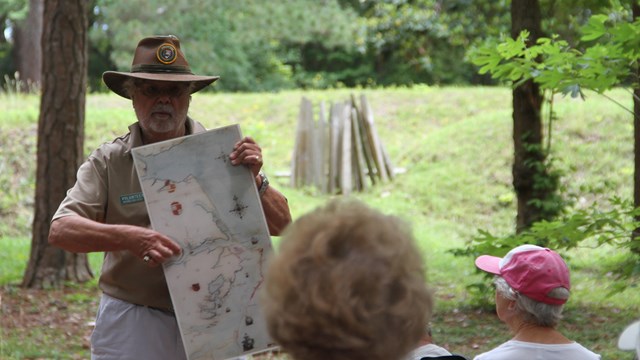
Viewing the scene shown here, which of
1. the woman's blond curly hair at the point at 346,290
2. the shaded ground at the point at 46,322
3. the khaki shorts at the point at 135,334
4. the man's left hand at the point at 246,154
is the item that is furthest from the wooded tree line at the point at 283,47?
the woman's blond curly hair at the point at 346,290

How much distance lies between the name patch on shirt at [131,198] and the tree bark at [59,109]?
6185mm

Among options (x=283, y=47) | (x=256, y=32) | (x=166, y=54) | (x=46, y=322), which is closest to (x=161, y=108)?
(x=166, y=54)

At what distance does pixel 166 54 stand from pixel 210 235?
752mm

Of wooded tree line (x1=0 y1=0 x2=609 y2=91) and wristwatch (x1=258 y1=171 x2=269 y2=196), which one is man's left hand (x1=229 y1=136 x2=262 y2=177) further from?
wooded tree line (x1=0 y1=0 x2=609 y2=91)

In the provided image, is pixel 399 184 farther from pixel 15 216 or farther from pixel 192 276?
pixel 192 276

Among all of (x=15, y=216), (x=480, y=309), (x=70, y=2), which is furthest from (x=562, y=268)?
(x=15, y=216)

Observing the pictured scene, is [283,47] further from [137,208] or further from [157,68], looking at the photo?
[137,208]

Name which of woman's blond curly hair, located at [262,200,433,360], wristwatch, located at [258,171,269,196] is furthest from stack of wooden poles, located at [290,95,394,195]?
woman's blond curly hair, located at [262,200,433,360]

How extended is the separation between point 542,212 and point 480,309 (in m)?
1.03

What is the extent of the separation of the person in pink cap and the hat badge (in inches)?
57.7

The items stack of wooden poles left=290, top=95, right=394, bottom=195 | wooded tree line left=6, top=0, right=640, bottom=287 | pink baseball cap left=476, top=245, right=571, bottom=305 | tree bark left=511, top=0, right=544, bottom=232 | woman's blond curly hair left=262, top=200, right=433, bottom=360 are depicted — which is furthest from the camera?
stack of wooden poles left=290, top=95, right=394, bottom=195

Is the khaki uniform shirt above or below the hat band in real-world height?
below

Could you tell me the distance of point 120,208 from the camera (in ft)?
12.0

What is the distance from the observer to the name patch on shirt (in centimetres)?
364
